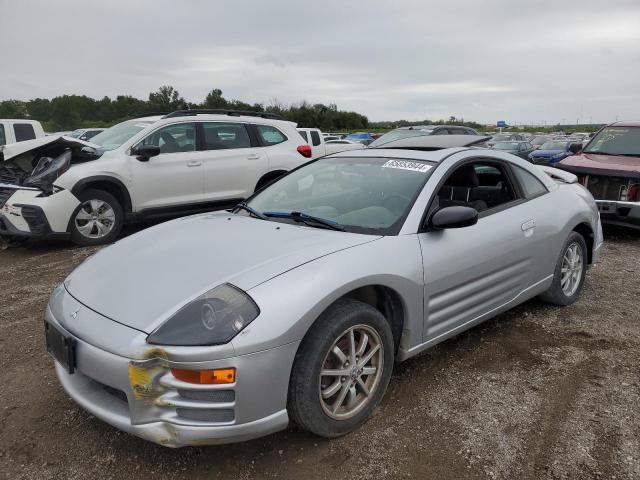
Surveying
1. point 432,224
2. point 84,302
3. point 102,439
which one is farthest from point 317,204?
point 102,439

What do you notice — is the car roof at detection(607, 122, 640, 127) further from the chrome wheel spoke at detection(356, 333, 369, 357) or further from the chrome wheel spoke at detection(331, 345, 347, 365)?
the chrome wheel spoke at detection(331, 345, 347, 365)

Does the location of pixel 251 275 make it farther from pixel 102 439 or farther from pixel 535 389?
pixel 535 389

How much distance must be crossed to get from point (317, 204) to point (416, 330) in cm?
108

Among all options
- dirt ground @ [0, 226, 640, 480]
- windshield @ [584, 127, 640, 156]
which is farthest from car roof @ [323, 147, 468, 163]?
windshield @ [584, 127, 640, 156]

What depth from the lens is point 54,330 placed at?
105 inches

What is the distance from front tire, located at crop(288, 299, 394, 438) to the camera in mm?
2428

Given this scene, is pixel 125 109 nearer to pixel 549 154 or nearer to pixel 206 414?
pixel 549 154

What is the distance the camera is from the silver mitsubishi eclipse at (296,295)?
2250 mm

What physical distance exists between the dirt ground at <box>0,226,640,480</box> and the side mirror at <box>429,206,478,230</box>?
98cm

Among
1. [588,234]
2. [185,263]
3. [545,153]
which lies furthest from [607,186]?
[545,153]

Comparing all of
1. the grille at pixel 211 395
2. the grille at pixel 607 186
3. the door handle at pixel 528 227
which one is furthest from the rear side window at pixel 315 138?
the grille at pixel 211 395

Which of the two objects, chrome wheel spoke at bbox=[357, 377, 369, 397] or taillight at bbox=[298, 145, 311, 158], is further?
taillight at bbox=[298, 145, 311, 158]

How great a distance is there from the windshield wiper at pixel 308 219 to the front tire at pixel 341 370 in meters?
0.59

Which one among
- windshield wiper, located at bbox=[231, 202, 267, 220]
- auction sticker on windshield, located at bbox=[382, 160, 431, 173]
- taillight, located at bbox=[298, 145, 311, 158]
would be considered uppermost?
auction sticker on windshield, located at bbox=[382, 160, 431, 173]
